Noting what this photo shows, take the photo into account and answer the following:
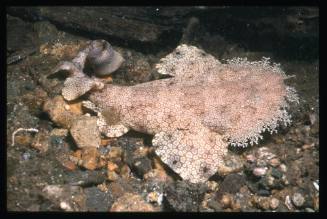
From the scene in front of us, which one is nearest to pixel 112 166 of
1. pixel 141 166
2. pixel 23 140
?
pixel 141 166

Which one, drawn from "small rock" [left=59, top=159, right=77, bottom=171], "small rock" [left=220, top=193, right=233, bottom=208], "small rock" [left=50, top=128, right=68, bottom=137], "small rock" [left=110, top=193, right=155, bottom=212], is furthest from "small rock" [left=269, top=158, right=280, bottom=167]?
"small rock" [left=50, top=128, right=68, bottom=137]

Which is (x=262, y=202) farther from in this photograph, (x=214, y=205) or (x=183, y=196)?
(x=183, y=196)

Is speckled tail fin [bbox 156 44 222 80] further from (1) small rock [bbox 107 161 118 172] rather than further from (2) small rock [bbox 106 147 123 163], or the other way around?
(1) small rock [bbox 107 161 118 172]

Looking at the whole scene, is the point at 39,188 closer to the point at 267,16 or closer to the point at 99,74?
the point at 99,74

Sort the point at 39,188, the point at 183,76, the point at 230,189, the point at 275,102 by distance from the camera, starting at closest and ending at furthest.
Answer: the point at 39,188 → the point at 230,189 → the point at 275,102 → the point at 183,76
